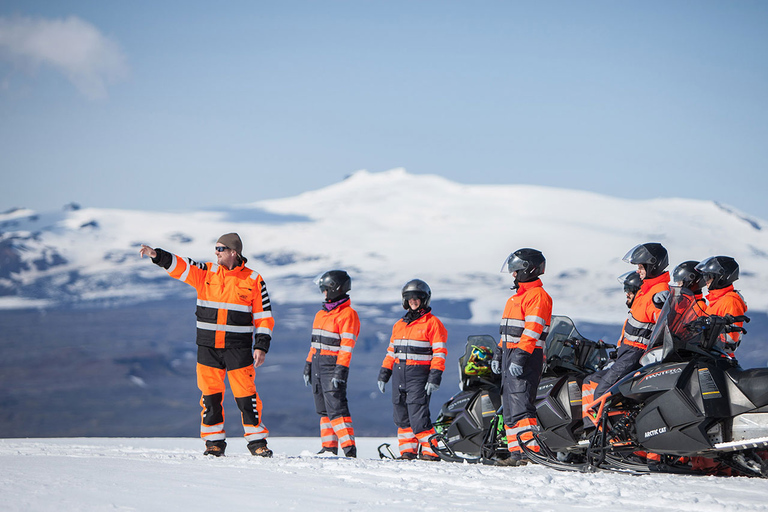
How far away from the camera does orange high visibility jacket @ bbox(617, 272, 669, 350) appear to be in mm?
7156

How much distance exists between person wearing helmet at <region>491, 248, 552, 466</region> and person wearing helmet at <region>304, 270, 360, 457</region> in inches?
81.7

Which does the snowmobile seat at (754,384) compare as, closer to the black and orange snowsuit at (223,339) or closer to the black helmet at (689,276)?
the black helmet at (689,276)

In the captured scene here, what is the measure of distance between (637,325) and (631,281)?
1784 mm

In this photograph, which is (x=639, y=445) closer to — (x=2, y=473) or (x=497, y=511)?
(x=497, y=511)

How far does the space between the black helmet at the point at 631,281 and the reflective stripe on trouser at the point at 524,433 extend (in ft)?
8.40

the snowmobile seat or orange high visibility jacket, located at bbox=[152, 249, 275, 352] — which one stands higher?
orange high visibility jacket, located at bbox=[152, 249, 275, 352]

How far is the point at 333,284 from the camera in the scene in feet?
30.0

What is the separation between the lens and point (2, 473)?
16.5ft

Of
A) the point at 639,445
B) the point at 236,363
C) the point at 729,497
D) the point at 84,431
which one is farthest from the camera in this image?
the point at 84,431

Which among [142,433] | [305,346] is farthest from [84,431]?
[305,346]

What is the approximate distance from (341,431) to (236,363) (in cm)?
220

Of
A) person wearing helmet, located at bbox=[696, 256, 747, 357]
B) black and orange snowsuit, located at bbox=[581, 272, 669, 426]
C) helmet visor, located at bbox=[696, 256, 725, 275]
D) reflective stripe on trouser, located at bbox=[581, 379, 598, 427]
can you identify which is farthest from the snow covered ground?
helmet visor, located at bbox=[696, 256, 725, 275]

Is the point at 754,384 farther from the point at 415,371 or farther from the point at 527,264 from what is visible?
the point at 415,371

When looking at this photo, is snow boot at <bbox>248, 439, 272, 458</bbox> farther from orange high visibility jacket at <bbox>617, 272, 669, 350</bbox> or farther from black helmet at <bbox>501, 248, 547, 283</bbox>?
orange high visibility jacket at <bbox>617, 272, 669, 350</bbox>
